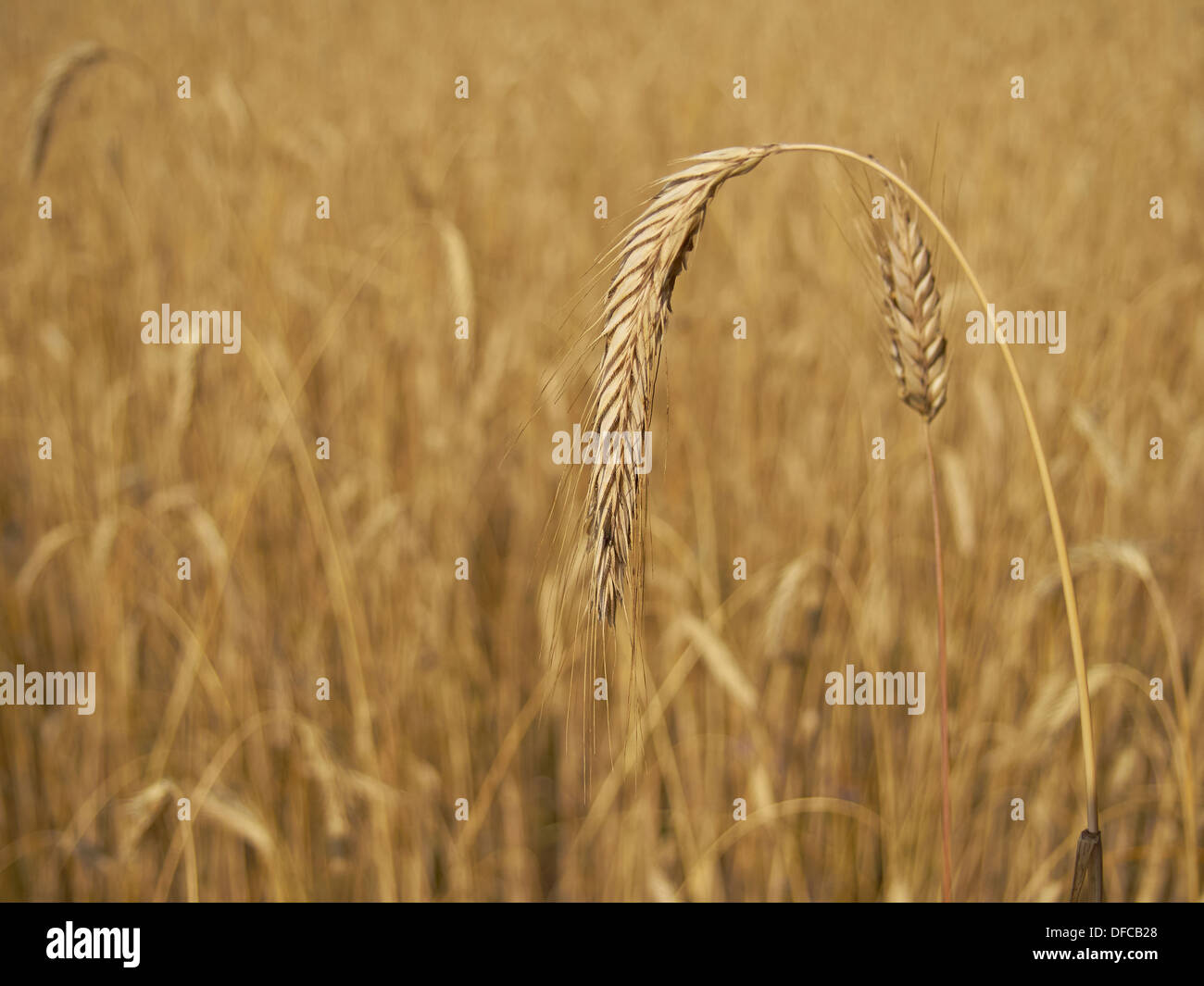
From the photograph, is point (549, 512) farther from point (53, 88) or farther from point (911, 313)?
point (53, 88)

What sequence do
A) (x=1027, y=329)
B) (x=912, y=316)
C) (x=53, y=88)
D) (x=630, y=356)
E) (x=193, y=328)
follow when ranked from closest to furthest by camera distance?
(x=630, y=356), (x=912, y=316), (x=53, y=88), (x=193, y=328), (x=1027, y=329)

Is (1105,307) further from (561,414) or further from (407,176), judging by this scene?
(407,176)

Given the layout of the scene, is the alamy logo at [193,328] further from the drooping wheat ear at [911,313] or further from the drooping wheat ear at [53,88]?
the drooping wheat ear at [911,313]

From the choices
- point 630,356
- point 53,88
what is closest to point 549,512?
point 630,356

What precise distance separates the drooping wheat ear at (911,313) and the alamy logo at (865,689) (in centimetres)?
89

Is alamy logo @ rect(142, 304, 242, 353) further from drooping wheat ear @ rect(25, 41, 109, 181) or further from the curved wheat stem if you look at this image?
the curved wheat stem

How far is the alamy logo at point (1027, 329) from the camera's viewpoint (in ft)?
5.07

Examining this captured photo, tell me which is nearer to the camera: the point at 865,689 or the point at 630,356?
the point at 630,356

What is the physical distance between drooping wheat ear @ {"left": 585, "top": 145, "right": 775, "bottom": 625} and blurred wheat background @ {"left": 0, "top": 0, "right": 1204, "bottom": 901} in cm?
24

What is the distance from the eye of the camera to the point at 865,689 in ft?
5.09

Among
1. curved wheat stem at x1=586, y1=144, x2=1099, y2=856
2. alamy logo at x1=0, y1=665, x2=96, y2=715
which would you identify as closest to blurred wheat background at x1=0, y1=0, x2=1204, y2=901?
alamy logo at x1=0, y1=665, x2=96, y2=715
